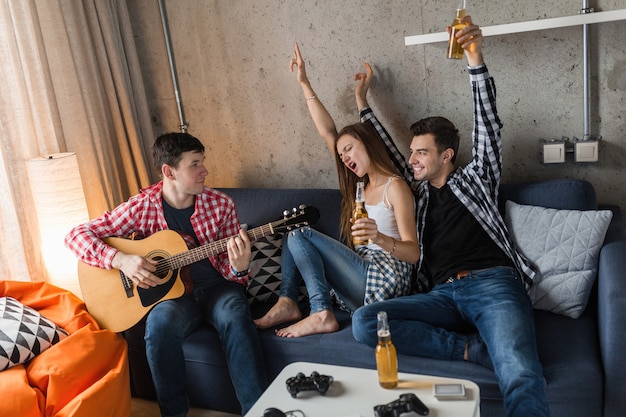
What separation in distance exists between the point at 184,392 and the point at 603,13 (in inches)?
82.0

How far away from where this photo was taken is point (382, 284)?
226 centimetres

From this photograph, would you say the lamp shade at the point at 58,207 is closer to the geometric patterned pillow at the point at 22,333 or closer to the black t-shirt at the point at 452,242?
the geometric patterned pillow at the point at 22,333

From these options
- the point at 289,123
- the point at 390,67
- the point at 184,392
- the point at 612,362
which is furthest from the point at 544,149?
the point at 184,392

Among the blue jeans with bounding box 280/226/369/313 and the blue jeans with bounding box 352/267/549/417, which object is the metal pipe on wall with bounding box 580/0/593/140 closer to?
the blue jeans with bounding box 352/267/549/417

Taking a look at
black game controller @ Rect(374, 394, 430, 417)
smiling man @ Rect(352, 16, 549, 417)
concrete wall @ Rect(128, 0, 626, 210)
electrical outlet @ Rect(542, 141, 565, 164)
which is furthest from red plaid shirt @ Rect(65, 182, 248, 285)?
electrical outlet @ Rect(542, 141, 565, 164)

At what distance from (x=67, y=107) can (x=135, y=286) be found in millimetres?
1032

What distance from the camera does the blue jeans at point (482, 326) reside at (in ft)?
5.62

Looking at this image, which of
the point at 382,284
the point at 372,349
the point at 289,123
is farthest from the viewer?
the point at 289,123

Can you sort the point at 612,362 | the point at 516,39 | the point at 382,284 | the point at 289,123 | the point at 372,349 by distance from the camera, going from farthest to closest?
the point at 289,123 → the point at 516,39 → the point at 382,284 → the point at 372,349 → the point at 612,362

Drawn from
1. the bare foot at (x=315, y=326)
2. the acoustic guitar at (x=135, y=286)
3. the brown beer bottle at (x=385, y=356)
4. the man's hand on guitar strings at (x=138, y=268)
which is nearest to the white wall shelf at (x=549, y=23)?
the acoustic guitar at (x=135, y=286)

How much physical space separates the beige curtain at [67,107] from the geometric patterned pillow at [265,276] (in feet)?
3.09

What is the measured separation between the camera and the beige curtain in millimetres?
2592

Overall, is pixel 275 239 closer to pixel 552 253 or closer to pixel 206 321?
pixel 206 321

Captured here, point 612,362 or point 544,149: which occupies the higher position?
point 544,149
